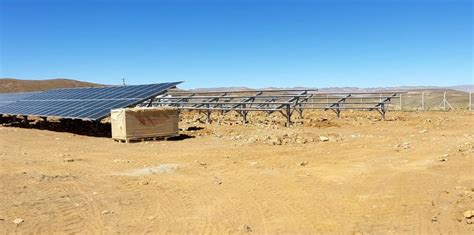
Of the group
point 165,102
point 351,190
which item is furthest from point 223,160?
point 165,102

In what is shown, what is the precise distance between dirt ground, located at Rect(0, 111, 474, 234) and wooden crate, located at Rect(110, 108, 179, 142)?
1172 millimetres

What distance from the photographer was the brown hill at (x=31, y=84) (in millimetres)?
81688

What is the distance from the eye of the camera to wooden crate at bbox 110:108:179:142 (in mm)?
14297

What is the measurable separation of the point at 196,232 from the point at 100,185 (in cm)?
304

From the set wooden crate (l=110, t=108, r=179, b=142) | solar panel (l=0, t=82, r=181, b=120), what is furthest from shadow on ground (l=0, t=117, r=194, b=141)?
solar panel (l=0, t=82, r=181, b=120)

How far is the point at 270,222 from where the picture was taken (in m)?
5.71

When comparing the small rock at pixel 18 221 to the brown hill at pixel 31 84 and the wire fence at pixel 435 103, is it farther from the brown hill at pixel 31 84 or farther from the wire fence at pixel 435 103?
the brown hill at pixel 31 84

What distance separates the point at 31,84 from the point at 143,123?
7957 centimetres

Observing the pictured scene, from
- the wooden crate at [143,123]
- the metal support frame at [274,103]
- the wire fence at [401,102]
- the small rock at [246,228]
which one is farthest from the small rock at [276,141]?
the wire fence at [401,102]

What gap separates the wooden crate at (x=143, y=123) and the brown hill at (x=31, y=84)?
7120cm

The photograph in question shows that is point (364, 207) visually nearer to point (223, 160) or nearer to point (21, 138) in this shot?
point (223, 160)

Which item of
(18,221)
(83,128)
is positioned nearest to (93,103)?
(83,128)

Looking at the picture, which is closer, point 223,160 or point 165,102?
point 223,160

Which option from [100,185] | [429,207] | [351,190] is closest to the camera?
[429,207]
